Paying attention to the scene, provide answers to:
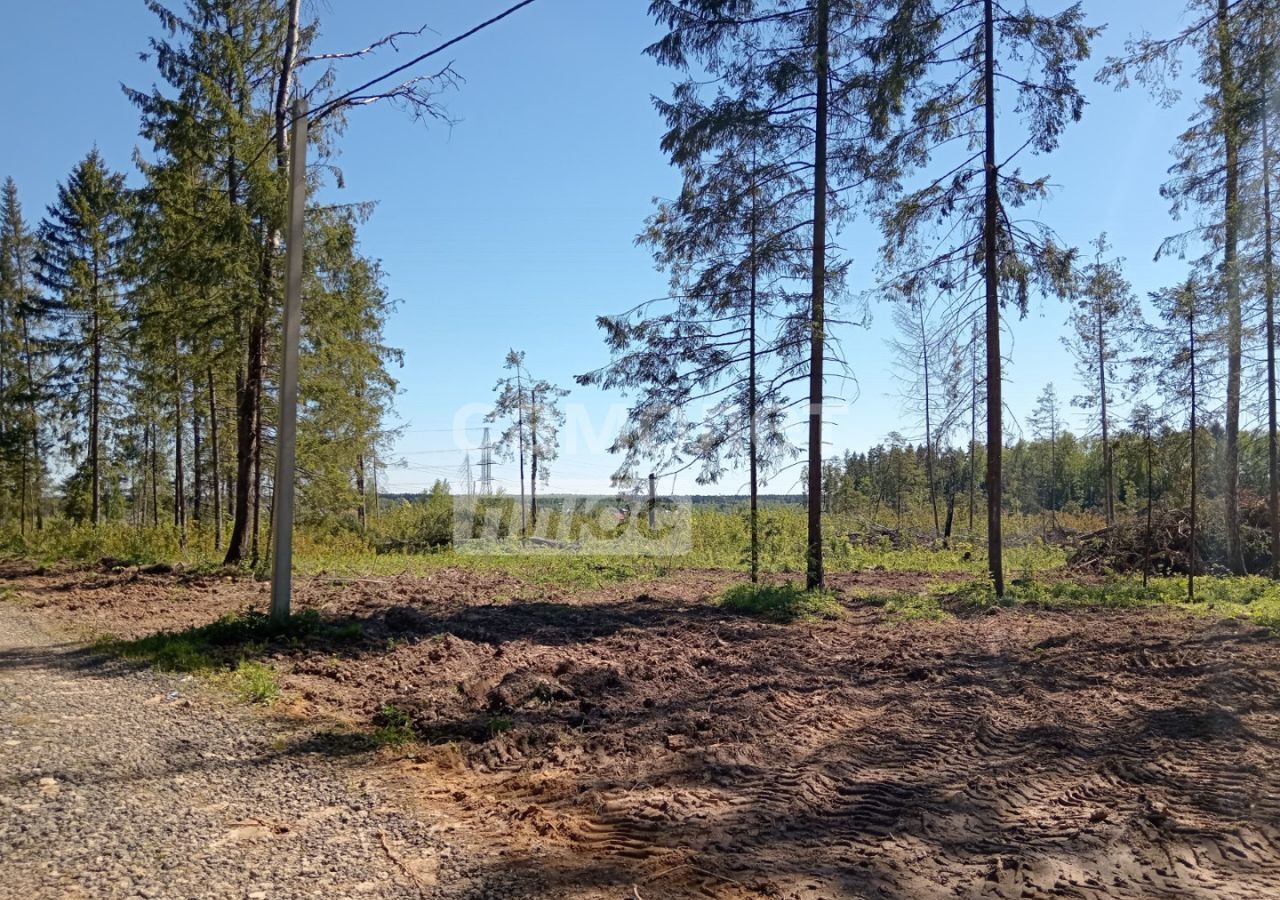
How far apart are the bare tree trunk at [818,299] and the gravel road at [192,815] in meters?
8.62

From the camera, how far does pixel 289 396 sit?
26.5ft

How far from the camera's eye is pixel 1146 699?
235 inches

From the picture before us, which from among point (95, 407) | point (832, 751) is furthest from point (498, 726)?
point (95, 407)

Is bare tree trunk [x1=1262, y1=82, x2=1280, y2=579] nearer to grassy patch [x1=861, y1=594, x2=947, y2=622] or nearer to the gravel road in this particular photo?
grassy patch [x1=861, y1=594, x2=947, y2=622]

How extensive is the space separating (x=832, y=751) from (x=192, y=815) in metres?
3.76

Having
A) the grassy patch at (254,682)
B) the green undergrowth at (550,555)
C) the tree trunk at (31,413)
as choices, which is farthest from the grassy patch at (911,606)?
the tree trunk at (31,413)

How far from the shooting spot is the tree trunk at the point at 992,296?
1244 centimetres

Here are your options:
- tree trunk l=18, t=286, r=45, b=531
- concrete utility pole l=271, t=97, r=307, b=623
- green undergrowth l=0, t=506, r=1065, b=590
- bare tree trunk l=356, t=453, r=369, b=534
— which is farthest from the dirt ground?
tree trunk l=18, t=286, r=45, b=531

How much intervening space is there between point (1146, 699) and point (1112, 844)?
2.94m

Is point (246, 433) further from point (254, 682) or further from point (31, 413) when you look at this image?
point (31, 413)

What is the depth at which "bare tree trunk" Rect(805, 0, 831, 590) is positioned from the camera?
1181cm

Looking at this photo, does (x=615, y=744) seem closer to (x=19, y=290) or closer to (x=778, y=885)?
(x=778, y=885)

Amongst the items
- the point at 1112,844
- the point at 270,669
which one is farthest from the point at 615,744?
the point at 270,669

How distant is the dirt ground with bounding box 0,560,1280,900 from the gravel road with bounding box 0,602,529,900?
0.35 metres
